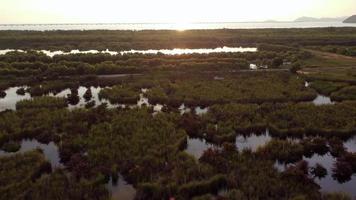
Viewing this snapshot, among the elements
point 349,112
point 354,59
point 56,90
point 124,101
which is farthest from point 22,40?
point 349,112

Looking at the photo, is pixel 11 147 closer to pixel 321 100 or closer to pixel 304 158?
pixel 304 158

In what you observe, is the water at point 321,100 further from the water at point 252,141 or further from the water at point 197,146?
the water at point 197,146

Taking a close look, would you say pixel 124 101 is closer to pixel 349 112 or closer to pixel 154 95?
pixel 154 95

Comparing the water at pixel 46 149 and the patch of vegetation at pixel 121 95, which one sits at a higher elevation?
the patch of vegetation at pixel 121 95

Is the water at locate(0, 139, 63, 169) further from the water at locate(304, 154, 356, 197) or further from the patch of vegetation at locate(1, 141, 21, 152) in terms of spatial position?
the water at locate(304, 154, 356, 197)

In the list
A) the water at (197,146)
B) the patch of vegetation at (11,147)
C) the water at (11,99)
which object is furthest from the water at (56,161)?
the water at (11,99)

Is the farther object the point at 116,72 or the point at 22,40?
the point at 22,40

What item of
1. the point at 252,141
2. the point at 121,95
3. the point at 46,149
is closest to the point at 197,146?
the point at 252,141
